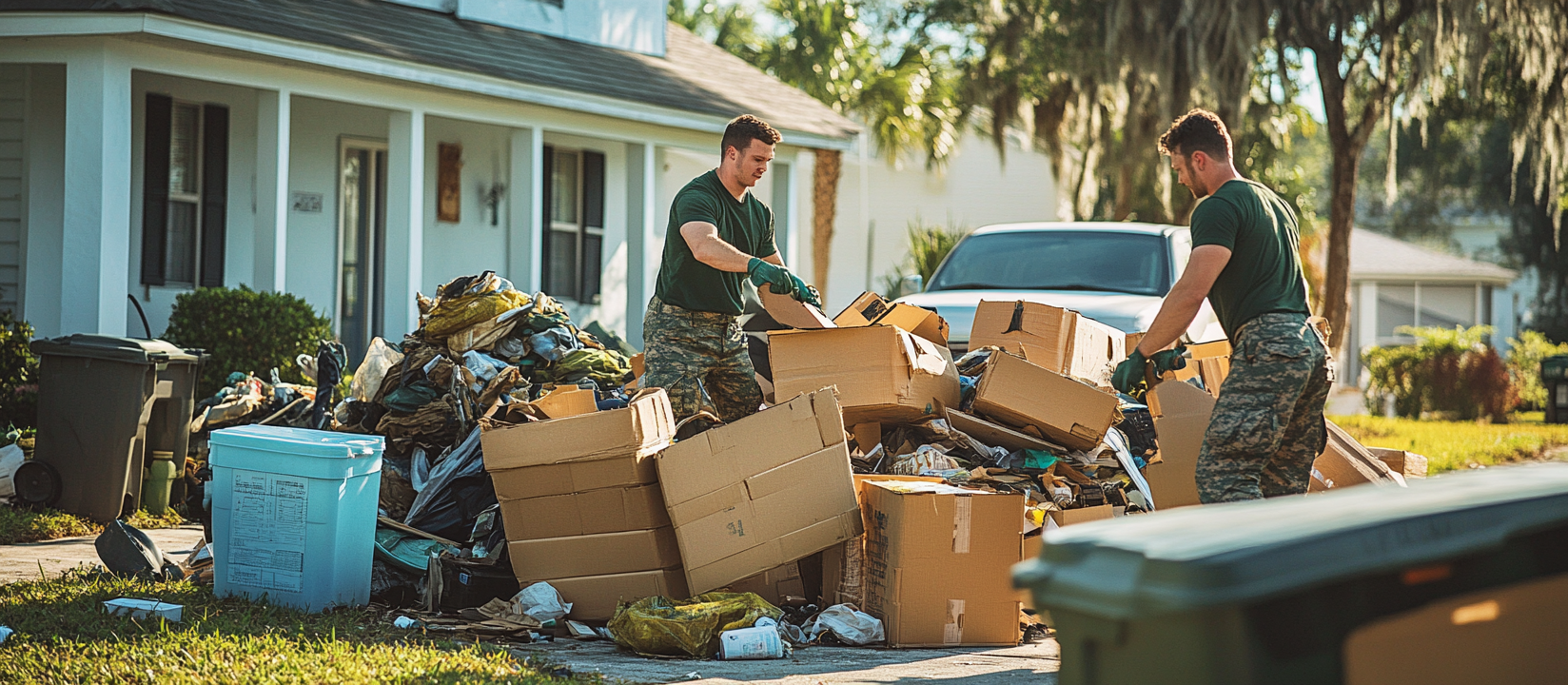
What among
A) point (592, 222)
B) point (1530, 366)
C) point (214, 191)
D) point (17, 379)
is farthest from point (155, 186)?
point (1530, 366)

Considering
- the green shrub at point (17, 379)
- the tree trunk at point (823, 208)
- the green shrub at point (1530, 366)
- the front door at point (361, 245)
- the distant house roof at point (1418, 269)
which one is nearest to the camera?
the green shrub at point (17, 379)

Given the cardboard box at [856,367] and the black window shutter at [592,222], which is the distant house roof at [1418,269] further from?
the cardboard box at [856,367]

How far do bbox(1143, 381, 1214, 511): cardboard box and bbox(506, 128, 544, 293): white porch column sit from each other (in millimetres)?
7649

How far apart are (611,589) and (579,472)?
478 millimetres

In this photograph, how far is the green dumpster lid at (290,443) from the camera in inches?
207

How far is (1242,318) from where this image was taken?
16.5 feet

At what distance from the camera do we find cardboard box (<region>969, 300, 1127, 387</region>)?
7.49 m

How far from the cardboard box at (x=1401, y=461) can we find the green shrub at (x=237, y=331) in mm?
7487

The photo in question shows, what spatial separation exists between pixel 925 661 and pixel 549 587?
4.95 ft

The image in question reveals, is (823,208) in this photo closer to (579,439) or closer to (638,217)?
(638,217)

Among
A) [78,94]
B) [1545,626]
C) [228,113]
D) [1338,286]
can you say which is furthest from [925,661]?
[1338,286]

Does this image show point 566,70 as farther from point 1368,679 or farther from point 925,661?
point 1368,679

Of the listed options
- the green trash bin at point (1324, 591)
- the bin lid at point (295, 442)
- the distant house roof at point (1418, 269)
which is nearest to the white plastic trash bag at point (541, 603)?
the bin lid at point (295, 442)

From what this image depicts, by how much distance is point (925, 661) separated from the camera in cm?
495
